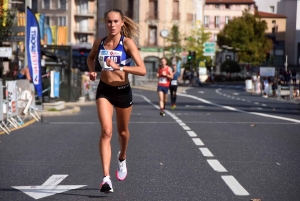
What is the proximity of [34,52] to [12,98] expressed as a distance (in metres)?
5.49

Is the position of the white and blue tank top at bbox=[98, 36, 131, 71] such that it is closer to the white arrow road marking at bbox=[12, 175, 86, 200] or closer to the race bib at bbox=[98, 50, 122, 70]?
the race bib at bbox=[98, 50, 122, 70]

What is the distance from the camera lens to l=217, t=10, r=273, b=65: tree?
11225cm

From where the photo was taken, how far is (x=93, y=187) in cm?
880

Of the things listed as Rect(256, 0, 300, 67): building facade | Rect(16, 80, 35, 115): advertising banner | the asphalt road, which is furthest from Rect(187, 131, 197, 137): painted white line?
Rect(256, 0, 300, 67): building facade

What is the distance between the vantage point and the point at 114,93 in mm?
8625

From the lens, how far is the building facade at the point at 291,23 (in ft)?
402

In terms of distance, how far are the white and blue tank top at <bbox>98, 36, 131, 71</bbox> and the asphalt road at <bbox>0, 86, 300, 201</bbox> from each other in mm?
1291

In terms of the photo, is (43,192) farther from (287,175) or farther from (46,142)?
(46,142)

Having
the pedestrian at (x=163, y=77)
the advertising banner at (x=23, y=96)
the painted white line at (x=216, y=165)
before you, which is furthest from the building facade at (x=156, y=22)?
the painted white line at (x=216, y=165)

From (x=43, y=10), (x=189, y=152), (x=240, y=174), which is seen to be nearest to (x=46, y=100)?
(x=189, y=152)

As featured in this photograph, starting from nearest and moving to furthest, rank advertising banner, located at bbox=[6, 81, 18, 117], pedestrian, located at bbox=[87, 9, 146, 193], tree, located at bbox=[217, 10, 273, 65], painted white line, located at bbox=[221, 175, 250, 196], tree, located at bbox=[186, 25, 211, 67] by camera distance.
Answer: painted white line, located at bbox=[221, 175, 250, 196]
pedestrian, located at bbox=[87, 9, 146, 193]
advertising banner, located at bbox=[6, 81, 18, 117]
tree, located at bbox=[186, 25, 211, 67]
tree, located at bbox=[217, 10, 273, 65]

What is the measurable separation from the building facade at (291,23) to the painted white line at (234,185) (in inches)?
4346

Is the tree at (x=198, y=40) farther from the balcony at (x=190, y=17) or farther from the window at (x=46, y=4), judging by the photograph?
the window at (x=46, y=4)

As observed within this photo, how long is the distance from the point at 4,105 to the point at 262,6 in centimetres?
12426
